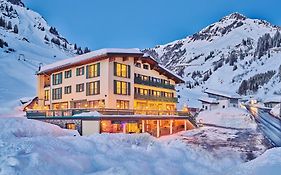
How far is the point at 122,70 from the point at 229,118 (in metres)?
28.7

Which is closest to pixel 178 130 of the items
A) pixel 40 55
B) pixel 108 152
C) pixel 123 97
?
pixel 123 97

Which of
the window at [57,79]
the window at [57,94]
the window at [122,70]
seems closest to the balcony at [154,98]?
the window at [122,70]

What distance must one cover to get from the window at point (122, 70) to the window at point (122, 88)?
1.06 meters

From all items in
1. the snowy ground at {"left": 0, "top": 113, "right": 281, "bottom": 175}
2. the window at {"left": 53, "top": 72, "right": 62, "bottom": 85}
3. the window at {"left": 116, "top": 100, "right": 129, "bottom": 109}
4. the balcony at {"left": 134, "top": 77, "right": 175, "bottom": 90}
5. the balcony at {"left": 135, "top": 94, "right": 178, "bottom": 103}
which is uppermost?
the window at {"left": 53, "top": 72, "right": 62, "bottom": 85}

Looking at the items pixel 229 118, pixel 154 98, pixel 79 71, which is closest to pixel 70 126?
pixel 79 71

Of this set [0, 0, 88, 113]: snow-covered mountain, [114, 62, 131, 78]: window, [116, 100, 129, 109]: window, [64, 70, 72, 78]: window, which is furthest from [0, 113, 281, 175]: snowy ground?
[0, 0, 88, 113]: snow-covered mountain

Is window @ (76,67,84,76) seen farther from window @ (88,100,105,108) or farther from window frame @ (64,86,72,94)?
window @ (88,100,105,108)

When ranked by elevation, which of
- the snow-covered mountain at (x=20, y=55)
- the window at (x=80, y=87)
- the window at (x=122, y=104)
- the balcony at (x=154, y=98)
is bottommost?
the window at (x=122, y=104)

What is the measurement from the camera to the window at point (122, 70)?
40.2 meters

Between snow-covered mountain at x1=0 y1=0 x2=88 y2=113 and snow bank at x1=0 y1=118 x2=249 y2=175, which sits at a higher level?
snow-covered mountain at x1=0 y1=0 x2=88 y2=113

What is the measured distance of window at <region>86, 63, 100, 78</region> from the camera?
133ft

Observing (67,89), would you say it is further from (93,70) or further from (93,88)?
(93,70)

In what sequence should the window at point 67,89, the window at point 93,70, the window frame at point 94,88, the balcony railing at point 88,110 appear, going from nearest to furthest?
the balcony railing at point 88,110
the window frame at point 94,88
the window at point 93,70
the window at point 67,89

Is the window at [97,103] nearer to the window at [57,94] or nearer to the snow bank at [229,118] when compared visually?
the window at [57,94]
